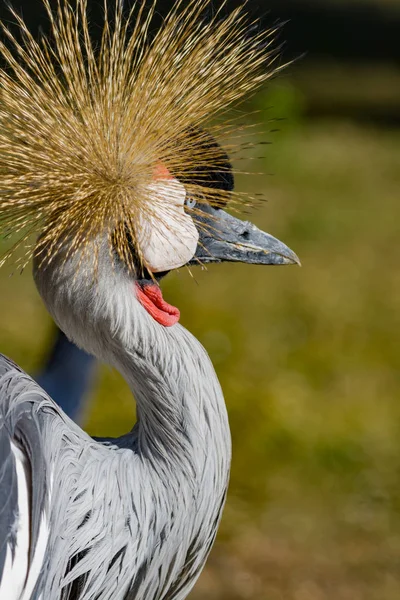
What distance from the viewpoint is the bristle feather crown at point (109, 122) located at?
1.28 metres

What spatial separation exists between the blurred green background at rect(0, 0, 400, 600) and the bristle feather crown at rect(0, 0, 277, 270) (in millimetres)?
121

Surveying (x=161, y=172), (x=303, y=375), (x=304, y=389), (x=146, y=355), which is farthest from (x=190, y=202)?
(x=303, y=375)

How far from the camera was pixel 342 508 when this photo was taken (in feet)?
9.26

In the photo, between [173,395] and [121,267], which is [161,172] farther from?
[173,395]

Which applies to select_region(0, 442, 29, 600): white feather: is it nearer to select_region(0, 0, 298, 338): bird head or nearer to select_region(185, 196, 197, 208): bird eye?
select_region(0, 0, 298, 338): bird head

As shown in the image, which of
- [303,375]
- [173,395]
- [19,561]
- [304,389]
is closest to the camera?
[19,561]

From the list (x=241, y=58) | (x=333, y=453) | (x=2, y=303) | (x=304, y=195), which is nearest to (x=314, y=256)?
(x=304, y=195)

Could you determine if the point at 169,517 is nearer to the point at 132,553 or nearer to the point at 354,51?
the point at 132,553

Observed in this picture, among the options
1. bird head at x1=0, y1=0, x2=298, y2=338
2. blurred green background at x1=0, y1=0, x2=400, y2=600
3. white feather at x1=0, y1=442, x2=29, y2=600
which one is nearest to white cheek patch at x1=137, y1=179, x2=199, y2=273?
bird head at x1=0, y1=0, x2=298, y2=338

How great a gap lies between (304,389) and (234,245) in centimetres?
208

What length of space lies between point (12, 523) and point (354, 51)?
28.2ft

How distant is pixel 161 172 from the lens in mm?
1322

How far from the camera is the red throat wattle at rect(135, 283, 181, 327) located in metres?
1.33

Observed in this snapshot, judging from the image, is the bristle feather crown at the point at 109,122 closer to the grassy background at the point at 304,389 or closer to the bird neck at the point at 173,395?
the bird neck at the point at 173,395
